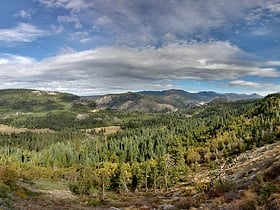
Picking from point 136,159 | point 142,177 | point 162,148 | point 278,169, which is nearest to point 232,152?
point 162,148

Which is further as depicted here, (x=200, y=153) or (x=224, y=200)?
(x=200, y=153)

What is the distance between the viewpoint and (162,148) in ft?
A: 622

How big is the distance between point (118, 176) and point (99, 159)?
79.4 m

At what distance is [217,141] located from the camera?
19150 cm

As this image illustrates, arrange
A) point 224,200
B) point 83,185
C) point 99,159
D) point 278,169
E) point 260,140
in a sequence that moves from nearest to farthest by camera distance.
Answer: point 224,200, point 278,169, point 83,185, point 260,140, point 99,159

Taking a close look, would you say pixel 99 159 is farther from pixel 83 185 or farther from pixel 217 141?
pixel 83 185

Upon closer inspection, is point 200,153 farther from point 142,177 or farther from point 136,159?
point 142,177

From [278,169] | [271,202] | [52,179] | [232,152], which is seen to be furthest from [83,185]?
[232,152]

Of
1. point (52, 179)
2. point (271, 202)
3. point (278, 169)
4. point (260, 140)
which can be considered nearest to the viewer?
point (271, 202)

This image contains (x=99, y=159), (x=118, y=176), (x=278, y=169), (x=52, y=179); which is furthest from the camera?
(x=99, y=159)

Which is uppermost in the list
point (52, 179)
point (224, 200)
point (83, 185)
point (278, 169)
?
point (278, 169)

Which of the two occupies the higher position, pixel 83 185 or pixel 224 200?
pixel 224 200

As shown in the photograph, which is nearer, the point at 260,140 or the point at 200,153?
the point at 260,140

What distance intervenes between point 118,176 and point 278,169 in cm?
9094
